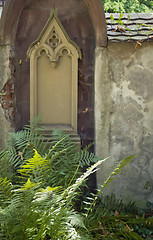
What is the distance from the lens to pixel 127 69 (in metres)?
3.97

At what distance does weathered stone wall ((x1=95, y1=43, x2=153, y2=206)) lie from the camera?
3.97 metres

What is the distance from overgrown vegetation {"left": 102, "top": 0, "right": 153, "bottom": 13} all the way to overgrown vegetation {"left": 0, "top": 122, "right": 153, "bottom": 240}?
324 inches

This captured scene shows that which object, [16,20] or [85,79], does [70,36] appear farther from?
[16,20]

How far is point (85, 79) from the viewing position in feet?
13.7

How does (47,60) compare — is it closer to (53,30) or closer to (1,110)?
(53,30)

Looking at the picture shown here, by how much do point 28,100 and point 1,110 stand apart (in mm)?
417

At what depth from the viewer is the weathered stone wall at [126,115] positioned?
13.0 feet

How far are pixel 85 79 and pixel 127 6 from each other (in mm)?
8718

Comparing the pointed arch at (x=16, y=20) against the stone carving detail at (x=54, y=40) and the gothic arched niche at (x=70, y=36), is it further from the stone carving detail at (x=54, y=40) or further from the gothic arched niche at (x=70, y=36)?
the stone carving detail at (x=54, y=40)

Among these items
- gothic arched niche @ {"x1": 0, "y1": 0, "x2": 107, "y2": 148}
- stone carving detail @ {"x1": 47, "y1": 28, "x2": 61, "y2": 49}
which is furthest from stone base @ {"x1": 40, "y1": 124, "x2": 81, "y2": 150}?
stone carving detail @ {"x1": 47, "y1": 28, "x2": 61, "y2": 49}

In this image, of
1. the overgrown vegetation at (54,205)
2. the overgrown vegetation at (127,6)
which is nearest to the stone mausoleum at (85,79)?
the overgrown vegetation at (54,205)

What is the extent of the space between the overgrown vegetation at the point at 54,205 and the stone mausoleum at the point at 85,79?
0.35 meters

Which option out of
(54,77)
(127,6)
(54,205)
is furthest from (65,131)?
Result: (127,6)

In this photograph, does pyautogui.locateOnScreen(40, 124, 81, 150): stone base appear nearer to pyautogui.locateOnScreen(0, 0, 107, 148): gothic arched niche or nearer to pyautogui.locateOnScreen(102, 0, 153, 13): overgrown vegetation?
pyautogui.locateOnScreen(0, 0, 107, 148): gothic arched niche
